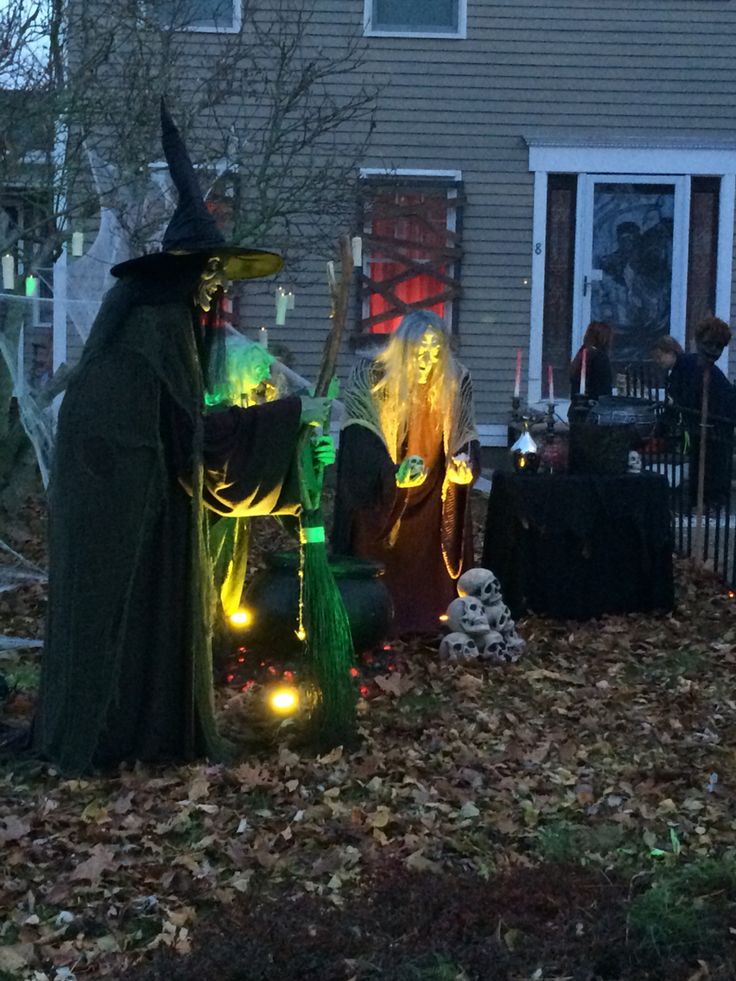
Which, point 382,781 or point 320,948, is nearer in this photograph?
point 320,948

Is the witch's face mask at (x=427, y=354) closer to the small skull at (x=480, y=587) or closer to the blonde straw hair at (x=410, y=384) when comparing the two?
the blonde straw hair at (x=410, y=384)

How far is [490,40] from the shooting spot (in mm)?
14414

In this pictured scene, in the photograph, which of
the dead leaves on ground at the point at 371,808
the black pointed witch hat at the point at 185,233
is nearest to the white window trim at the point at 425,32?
the dead leaves on ground at the point at 371,808

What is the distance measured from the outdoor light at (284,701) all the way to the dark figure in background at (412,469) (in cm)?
179

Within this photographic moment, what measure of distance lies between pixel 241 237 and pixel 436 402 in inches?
134

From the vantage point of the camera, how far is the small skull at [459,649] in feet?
25.4

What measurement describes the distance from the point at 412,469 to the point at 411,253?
7009mm

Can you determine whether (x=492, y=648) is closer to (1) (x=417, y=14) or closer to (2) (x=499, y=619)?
(2) (x=499, y=619)

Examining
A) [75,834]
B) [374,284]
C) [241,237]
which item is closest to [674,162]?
[374,284]

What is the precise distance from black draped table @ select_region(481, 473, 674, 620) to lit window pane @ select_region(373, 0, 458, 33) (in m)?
7.31

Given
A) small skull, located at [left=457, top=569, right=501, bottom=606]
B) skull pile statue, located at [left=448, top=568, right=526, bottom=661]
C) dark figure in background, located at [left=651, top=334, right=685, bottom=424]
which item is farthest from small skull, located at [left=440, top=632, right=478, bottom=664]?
dark figure in background, located at [left=651, top=334, right=685, bottom=424]

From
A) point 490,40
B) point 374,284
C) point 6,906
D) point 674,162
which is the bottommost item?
point 6,906

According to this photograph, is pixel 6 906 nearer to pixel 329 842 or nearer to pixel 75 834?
pixel 75 834

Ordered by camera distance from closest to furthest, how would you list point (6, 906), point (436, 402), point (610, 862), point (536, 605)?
point (6, 906)
point (610, 862)
point (436, 402)
point (536, 605)
